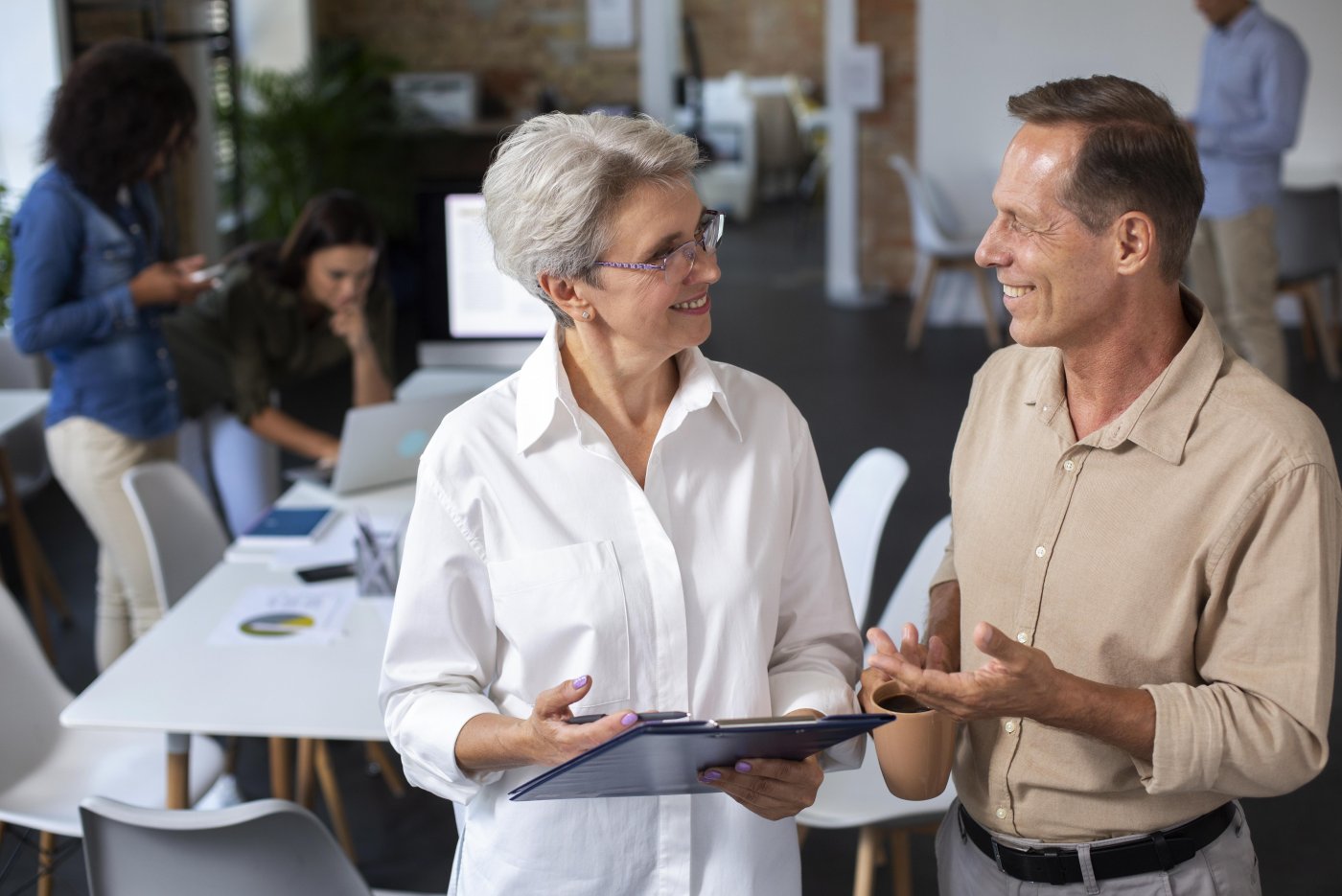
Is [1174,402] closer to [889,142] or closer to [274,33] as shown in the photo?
[889,142]

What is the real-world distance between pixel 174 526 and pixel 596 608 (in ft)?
6.40

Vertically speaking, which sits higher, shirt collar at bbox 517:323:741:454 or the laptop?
shirt collar at bbox 517:323:741:454

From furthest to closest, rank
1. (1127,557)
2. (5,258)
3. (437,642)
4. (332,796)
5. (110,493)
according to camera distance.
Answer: (5,258) < (110,493) < (332,796) < (437,642) < (1127,557)

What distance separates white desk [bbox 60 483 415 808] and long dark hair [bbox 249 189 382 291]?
1.19 meters

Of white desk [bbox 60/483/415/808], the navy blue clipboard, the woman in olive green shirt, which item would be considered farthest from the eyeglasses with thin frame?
the woman in olive green shirt

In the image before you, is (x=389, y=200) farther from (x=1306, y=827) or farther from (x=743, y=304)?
(x=1306, y=827)

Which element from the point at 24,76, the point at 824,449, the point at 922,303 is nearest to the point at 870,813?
the point at 824,449

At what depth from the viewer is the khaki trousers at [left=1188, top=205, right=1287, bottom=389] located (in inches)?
246

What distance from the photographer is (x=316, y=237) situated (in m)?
3.69

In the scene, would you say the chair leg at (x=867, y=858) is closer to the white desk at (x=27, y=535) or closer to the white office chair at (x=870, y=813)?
the white office chair at (x=870, y=813)

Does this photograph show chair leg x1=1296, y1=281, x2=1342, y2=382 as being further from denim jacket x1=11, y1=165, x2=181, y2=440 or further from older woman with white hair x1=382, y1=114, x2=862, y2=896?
older woman with white hair x1=382, y1=114, x2=862, y2=896

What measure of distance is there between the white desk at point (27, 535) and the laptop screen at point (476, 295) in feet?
4.67

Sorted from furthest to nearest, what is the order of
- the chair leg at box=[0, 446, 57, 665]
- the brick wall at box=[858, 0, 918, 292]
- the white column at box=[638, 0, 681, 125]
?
the white column at box=[638, 0, 681, 125]
the brick wall at box=[858, 0, 918, 292]
the chair leg at box=[0, 446, 57, 665]

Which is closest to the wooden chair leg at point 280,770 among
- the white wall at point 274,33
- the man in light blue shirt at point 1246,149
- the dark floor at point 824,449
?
the dark floor at point 824,449
